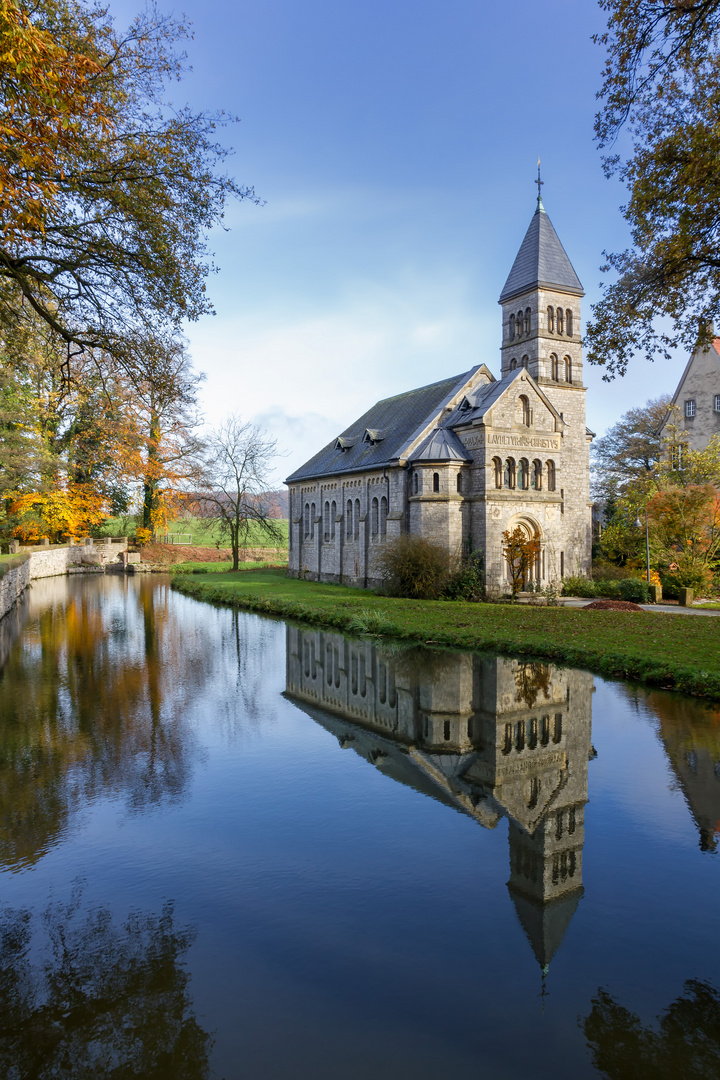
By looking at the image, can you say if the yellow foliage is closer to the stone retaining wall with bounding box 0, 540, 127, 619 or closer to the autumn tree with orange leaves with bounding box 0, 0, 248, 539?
the stone retaining wall with bounding box 0, 540, 127, 619

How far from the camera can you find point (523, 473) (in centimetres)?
2966

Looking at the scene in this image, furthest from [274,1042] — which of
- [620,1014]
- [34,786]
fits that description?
[34,786]

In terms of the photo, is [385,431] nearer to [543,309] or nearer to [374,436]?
[374,436]

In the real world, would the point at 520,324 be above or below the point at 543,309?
below

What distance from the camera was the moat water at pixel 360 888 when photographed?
4297 mm

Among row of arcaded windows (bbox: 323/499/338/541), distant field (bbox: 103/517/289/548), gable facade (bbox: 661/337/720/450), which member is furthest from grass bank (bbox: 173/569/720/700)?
gable facade (bbox: 661/337/720/450)

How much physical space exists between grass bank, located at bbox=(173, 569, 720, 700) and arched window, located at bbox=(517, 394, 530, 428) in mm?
8868

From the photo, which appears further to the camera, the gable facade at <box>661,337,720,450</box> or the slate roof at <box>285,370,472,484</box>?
the gable facade at <box>661,337,720,450</box>

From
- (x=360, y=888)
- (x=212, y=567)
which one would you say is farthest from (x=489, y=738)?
(x=212, y=567)

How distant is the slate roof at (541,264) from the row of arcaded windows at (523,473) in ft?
30.6

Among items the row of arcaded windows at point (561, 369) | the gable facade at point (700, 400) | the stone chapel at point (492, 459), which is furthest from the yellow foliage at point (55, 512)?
the gable facade at point (700, 400)

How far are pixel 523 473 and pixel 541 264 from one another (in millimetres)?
10990

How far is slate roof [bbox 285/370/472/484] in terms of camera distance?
32.5m

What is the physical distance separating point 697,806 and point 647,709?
4.23m
